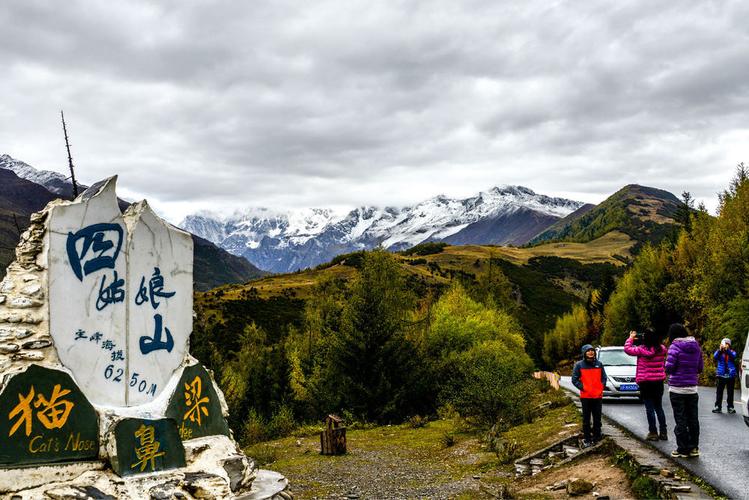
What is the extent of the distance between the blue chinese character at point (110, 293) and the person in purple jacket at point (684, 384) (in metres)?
8.29

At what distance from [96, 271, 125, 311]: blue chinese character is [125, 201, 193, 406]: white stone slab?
0.16 metres

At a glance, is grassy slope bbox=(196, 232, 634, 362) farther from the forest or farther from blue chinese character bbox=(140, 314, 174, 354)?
blue chinese character bbox=(140, 314, 174, 354)

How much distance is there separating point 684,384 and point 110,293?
868cm

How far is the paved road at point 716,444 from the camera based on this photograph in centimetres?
848

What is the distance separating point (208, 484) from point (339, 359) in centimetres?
2034

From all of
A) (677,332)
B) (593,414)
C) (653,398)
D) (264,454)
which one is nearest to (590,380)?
(593,414)

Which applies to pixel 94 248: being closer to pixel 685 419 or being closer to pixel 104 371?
pixel 104 371

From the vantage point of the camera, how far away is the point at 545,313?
127m

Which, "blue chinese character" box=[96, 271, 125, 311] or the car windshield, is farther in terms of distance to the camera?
the car windshield

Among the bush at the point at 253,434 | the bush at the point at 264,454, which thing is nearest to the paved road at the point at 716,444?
the bush at the point at 264,454

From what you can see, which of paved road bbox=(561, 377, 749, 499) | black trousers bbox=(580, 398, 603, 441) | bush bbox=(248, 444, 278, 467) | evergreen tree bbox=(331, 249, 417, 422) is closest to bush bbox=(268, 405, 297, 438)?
evergreen tree bbox=(331, 249, 417, 422)

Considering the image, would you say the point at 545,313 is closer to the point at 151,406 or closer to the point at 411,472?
the point at 411,472

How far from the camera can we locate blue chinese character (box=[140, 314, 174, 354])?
28.2ft

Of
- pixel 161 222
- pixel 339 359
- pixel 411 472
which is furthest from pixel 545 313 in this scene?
pixel 161 222
